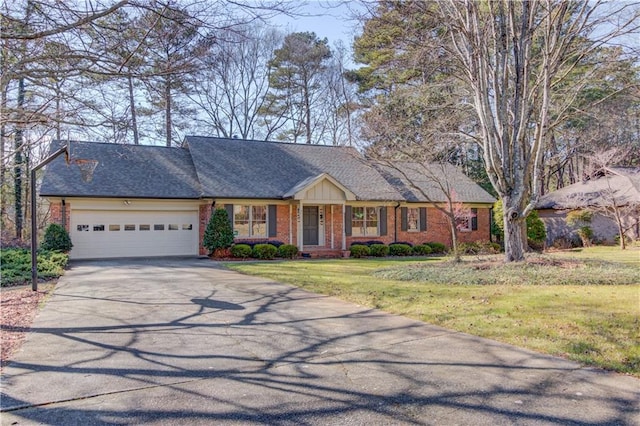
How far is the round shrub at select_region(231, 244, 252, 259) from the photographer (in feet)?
57.2

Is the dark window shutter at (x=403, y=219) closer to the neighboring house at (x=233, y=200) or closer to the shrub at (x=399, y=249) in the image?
the neighboring house at (x=233, y=200)

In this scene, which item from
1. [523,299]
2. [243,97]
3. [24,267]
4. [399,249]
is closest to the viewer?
[523,299]

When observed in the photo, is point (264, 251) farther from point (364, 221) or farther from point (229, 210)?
point (364, 221)

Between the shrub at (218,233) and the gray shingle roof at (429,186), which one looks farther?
the gray shingle roof at (429,186)

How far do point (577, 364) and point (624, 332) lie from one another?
1462mm

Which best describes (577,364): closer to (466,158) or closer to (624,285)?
(624,285)

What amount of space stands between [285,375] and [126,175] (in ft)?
53.9

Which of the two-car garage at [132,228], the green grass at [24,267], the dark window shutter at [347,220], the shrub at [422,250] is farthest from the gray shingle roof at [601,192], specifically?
the green grass at [24,267]

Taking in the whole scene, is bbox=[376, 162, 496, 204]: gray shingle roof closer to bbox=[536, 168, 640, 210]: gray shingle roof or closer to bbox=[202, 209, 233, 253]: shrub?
bbox=[536, 168, 640, 210]: gray shingle roof

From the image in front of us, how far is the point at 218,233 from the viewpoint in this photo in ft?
57.2

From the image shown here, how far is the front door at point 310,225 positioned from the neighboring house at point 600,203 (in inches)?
505

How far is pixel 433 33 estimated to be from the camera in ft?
46.1

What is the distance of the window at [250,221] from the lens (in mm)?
18953

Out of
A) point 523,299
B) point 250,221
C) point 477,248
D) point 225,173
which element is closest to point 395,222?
point 477,248
